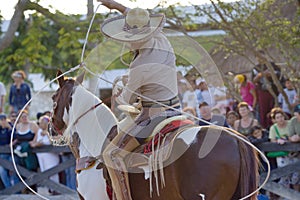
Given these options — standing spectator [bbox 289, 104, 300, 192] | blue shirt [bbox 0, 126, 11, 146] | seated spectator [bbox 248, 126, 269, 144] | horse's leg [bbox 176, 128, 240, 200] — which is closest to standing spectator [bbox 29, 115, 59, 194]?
blue shirt [bbox 0, 126, 11, 146]

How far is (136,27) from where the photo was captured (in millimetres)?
6543

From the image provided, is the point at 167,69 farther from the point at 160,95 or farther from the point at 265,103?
the point at 265,103

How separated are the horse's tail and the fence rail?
3.92m

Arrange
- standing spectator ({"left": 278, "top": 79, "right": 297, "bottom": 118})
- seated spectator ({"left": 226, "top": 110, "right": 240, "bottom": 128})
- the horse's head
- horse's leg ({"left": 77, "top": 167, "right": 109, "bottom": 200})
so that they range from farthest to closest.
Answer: standing spectator ({"left": 278, "top": 79, "right": 297, "bottom": 118})
seated spectator ({"left": 226, "top": 110, "right": 240, "bottom": 128})
the horse's head
horse's leg ({"left": 77, "top": 167, "right": 109, "bottom": 200})

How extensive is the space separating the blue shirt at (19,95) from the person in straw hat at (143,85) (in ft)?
26.1

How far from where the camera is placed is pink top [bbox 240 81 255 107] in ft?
41.8

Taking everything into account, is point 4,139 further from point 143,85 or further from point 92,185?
point 143,85

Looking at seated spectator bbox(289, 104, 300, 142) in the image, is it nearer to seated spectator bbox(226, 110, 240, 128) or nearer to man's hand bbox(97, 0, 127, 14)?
seated spectator bbox(226, 110, 240, 128)

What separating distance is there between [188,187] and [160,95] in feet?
3.09

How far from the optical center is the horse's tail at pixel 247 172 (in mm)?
6059

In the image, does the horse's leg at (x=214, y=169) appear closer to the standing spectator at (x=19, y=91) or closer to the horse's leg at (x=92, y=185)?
the horse's leg at (x=92, y=185)

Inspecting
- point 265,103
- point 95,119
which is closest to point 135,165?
point 95,119

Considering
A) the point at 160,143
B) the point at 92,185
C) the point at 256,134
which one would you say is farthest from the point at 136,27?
the point at 256,134

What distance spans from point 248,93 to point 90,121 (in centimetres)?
626
